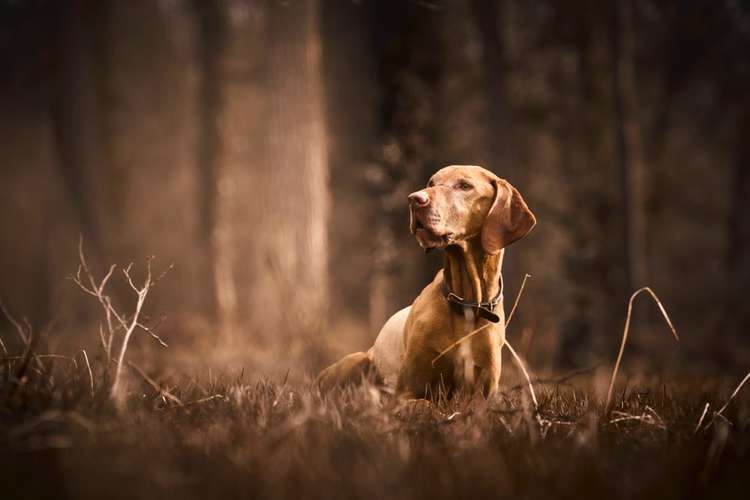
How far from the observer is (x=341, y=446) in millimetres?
1973

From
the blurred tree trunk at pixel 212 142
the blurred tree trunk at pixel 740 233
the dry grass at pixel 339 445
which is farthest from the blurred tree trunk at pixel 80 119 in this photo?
the blurred tree trunk at pixel 740 233

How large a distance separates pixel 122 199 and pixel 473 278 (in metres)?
12.6

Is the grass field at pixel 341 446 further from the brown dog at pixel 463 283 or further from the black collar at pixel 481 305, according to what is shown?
the black collar at pixel 481 305

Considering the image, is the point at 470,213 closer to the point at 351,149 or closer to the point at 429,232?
the point at 429,232

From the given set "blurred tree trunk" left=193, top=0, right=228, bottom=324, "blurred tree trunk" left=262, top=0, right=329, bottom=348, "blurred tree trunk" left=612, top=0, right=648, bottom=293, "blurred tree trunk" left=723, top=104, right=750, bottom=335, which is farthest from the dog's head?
"blurred tree trunk" left=723, top=104, right=750, bottom=335

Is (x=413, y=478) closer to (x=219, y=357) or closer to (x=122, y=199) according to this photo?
(x=219, y=357)

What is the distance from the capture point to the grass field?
1.67 meters

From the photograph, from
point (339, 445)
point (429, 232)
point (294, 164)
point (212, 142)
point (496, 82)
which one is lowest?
point (339, 445)

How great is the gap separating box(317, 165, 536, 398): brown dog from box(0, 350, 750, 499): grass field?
0.67 ft

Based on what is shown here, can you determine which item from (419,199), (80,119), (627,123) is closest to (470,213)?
(419,199)

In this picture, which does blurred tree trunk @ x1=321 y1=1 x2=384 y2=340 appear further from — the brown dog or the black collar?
the black collar

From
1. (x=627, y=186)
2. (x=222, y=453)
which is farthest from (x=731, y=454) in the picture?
(x=627, y=186)

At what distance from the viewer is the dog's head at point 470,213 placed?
8.41ft

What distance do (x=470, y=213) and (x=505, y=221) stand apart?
16 centimetres
